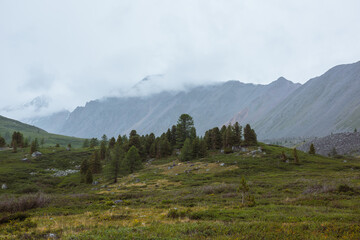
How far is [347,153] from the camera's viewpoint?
130 metres

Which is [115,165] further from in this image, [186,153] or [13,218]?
[13,218]

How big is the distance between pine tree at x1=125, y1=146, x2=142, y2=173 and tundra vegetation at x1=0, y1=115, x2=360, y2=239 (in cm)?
33

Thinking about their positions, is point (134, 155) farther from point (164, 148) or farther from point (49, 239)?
point (49, 239)

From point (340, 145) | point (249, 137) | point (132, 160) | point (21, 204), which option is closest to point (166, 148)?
point (132, 160)

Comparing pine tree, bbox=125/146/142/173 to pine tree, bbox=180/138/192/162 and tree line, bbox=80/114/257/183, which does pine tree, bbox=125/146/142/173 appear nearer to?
tree line, bbox=80/114/257/183

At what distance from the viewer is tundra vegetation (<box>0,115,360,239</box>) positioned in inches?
466

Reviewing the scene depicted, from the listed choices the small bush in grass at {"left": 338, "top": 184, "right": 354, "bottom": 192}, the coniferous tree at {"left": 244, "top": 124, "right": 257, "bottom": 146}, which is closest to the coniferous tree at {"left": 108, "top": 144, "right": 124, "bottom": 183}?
the small bush in grass at {"left": 338, "top": 184, "right": 354, "bottom": 192}

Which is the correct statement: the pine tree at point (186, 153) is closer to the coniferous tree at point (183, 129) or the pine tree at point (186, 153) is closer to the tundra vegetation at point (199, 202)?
the tundra vegetation at point (199, 202)

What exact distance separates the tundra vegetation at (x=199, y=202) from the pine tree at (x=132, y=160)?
13.0 inches

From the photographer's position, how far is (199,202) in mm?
23844

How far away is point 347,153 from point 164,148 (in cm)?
12143

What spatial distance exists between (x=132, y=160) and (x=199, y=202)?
46414mm

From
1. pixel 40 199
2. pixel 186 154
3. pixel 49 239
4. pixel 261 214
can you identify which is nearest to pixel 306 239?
pixel 261 214

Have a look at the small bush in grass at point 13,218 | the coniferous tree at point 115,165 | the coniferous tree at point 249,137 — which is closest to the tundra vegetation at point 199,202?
the small bush in grass at point 13,218
